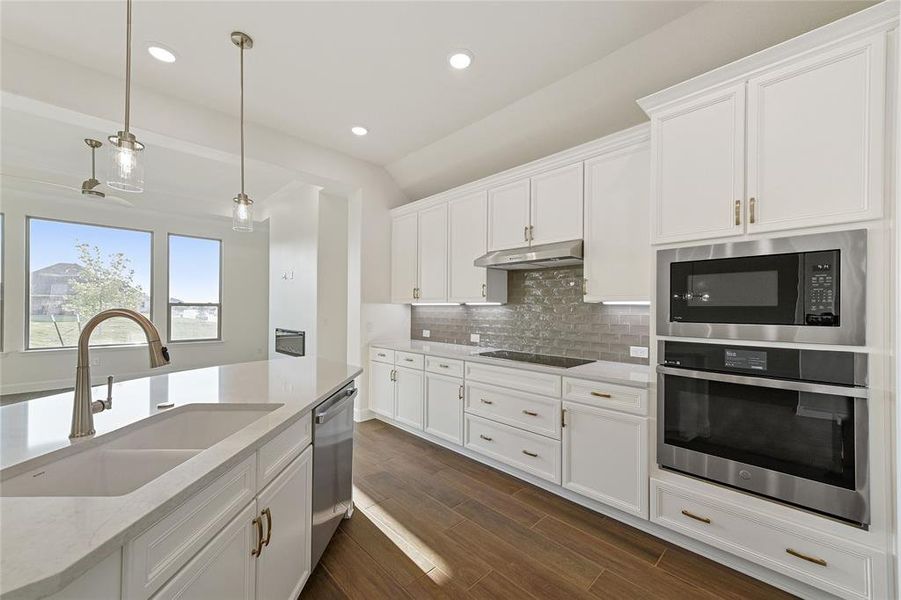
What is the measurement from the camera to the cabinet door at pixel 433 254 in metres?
3.89

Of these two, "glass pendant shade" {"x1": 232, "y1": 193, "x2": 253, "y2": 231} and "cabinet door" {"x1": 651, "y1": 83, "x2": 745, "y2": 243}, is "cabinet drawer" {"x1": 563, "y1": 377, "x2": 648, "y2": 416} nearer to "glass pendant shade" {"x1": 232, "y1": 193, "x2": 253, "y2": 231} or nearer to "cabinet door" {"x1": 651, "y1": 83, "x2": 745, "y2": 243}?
"cabinet door" {"x1": 651, "y1": 83, "x2": 745, "y2": 243}

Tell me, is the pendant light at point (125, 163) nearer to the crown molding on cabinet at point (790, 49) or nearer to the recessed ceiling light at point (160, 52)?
the recessed ceiling light at point (160, 52)

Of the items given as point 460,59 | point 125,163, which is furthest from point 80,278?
point 460,59

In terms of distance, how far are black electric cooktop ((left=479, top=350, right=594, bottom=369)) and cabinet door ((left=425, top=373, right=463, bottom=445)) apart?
433 millimetres

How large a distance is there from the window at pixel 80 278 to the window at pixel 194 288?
394 mm

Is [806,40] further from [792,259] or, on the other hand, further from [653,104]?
[792,259]

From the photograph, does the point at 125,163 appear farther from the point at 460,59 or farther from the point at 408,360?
the point at 408,360

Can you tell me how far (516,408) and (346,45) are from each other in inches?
112

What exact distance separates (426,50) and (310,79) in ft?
3.12

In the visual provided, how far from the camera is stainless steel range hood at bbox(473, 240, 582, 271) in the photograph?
2.74 metres

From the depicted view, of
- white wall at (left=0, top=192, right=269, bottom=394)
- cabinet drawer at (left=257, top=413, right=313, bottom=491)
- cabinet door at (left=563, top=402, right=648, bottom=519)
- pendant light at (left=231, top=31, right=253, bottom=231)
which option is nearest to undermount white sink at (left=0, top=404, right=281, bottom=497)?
cabinet drawer at (left=257, top=413, right=313, bottom=491)

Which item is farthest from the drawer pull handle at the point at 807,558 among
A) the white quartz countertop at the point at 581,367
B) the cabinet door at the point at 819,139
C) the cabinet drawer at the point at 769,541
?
the cabinet door at the point at 819,139

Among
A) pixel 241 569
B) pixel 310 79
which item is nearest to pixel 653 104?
pixel 310 79

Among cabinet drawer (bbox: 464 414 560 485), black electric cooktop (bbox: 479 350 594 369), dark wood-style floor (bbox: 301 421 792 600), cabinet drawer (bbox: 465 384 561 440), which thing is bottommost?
dark wood-style floor (bbox: 301 421 792 600)
